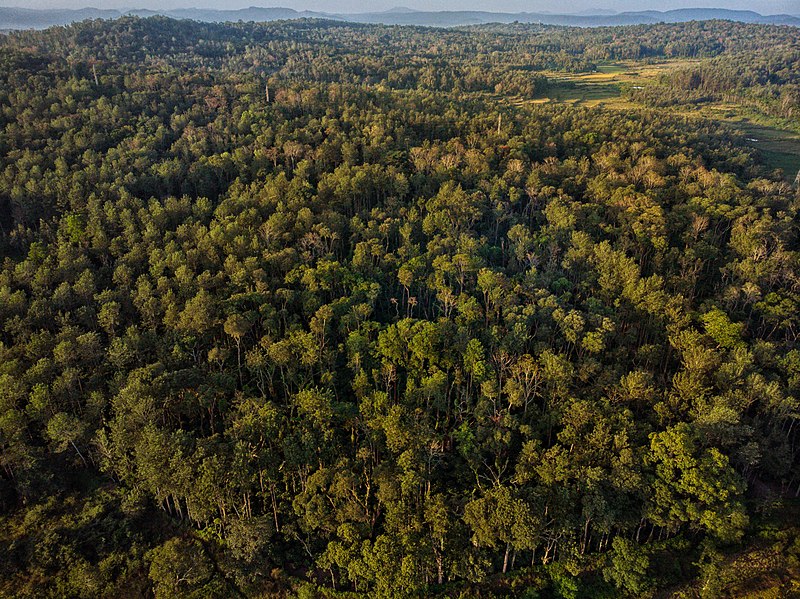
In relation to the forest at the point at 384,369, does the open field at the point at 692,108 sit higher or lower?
higher

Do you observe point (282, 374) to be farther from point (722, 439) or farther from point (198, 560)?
point (722, 439)

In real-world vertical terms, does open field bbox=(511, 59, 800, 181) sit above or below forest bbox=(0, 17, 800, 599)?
above

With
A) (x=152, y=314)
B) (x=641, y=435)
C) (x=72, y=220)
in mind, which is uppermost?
(x=72, y=220)

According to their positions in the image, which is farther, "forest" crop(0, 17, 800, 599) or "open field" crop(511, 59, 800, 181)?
"open field" crop(511, 59, 800, 181)

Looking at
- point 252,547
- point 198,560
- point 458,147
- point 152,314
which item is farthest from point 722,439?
point 458,147

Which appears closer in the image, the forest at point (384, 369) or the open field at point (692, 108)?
the forest at point (384, 369)

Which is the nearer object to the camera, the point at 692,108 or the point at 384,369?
the point at 384,369

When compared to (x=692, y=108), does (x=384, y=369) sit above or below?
below

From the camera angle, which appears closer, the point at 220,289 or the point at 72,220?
the point at 220,289
